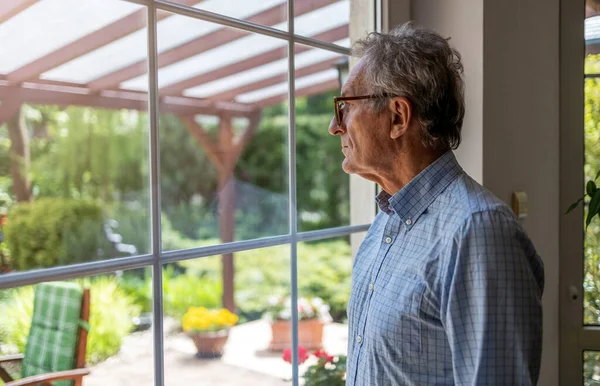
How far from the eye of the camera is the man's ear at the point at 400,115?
1.01m

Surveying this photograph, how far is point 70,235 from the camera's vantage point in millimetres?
4086

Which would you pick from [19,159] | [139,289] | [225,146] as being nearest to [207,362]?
[139,289]

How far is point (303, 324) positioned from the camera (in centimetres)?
154

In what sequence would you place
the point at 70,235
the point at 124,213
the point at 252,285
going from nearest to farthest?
the point at 252,285 < the point at 70,235 < the point at 124,213

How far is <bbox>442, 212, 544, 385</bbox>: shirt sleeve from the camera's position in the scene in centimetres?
82

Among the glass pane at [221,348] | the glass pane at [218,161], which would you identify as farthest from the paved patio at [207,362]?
the glass pane at [218,161]

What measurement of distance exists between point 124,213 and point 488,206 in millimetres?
5153

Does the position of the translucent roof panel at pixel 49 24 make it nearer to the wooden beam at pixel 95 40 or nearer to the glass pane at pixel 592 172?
the wooden beam at pixel 95 40

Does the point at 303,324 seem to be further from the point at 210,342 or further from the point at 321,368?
the point at 210,342

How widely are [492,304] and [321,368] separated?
877 mm

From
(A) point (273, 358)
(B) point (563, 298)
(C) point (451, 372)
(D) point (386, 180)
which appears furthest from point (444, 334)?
(B) point (563, 298)

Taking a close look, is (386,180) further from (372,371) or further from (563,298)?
(563,298)

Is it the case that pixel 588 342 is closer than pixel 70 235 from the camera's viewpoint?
Yes

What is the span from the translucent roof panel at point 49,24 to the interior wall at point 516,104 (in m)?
0.98
